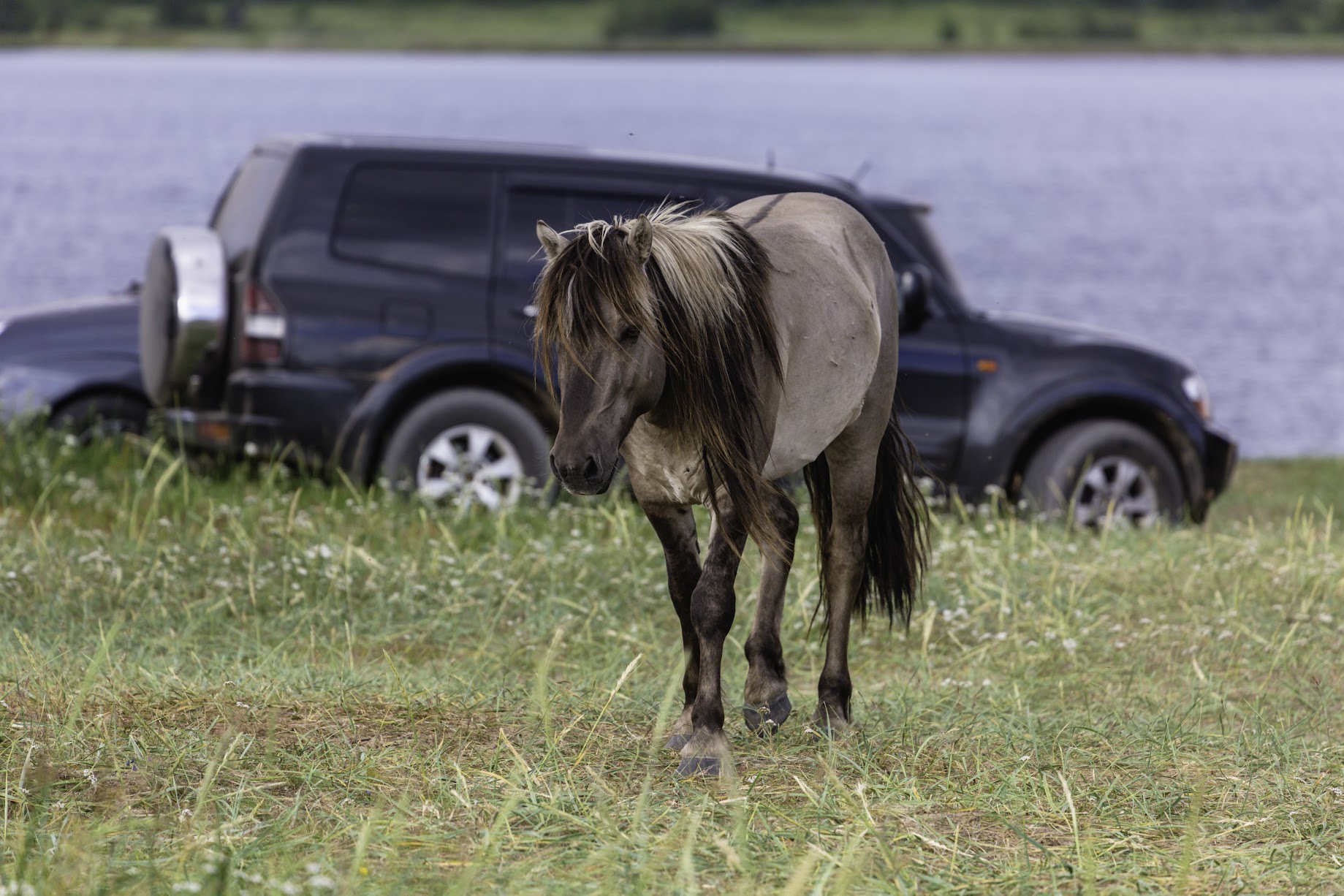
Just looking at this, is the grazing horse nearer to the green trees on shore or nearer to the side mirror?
the side mirror

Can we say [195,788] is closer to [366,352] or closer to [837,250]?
[837,250]

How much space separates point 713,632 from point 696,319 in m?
0.87

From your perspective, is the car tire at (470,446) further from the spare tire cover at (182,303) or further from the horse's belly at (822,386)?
the horse's belly at (822,386)

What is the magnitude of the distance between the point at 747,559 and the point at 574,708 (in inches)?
96.6

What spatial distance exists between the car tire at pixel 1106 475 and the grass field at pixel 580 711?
0.74m

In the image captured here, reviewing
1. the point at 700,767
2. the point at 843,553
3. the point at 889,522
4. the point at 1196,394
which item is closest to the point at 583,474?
the point at 700,767

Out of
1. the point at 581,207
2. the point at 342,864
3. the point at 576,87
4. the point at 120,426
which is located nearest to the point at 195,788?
the point at 342,864

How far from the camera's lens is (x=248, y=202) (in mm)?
8609

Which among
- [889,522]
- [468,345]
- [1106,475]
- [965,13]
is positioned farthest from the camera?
[965,13]

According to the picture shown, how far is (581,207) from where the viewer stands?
8594 millimetres

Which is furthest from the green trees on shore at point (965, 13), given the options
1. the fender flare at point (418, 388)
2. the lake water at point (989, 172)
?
the fender flare at point (418, 388)

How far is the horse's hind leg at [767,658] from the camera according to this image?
15.4 ft

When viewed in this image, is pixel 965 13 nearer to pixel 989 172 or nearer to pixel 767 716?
pixel 989 172

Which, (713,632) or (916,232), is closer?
(713,632)
